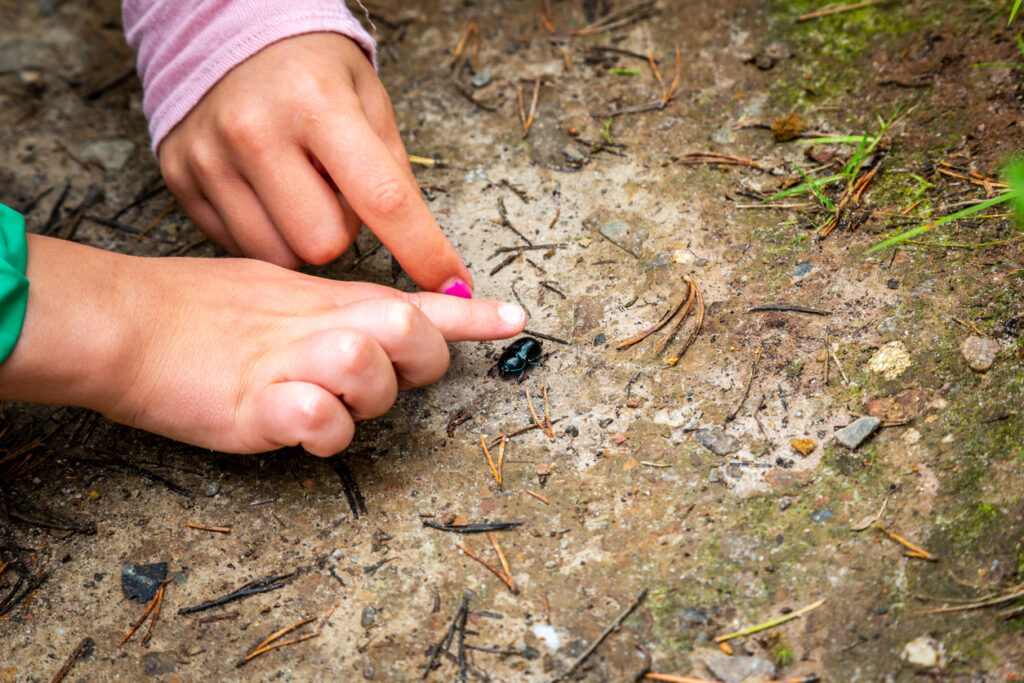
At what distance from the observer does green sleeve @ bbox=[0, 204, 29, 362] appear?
1626 mm

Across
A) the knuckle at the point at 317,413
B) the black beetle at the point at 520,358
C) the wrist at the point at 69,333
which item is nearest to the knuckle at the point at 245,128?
the wrist at the point at 69,333

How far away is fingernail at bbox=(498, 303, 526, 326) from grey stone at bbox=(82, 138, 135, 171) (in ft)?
6.52

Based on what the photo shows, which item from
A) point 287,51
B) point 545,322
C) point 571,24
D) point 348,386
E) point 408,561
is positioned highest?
point 287,51

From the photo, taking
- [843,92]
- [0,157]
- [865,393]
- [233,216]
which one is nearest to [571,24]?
[843,92]

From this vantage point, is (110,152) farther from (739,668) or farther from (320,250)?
(739,668)

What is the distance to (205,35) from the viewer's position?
2.24 meters

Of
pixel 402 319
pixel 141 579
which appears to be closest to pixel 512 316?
pixel 402 319

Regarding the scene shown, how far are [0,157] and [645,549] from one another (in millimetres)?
3103

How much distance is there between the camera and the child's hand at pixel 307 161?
6.63 ft

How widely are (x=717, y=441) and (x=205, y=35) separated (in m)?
1.97

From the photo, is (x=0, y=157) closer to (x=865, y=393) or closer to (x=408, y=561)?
(x=408, y=561)

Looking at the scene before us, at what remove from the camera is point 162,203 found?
9.47 ft

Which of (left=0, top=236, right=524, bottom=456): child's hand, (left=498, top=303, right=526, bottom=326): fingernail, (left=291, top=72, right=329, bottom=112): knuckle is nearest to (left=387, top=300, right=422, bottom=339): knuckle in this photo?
(left=0, top=236, right=524, bottom=456): child's hand

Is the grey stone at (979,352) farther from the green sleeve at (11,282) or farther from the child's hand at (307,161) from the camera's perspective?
the green sleeve at (11,282)
